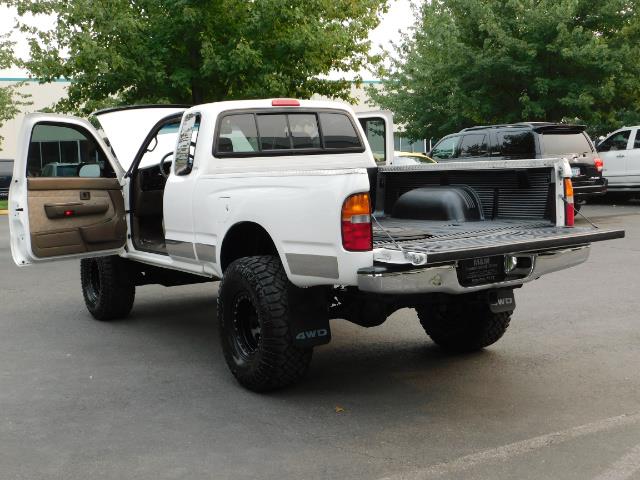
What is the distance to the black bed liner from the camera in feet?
15.0

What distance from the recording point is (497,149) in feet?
54.5

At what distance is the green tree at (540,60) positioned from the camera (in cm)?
2346

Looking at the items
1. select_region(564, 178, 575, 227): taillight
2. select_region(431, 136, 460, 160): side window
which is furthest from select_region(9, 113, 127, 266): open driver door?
select_region(431, 136, 460, 160): side window

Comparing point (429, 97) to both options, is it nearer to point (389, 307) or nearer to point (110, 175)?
point (110, 175)

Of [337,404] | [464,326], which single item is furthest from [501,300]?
[337,404]

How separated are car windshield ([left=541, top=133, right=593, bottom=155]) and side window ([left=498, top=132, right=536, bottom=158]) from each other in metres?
0.24

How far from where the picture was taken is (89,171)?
23.8 ft

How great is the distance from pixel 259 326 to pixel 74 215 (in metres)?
2.47

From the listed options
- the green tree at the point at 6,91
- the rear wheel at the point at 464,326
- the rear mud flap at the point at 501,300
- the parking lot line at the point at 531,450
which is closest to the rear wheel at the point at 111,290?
the rear wheel at the point at 464,326

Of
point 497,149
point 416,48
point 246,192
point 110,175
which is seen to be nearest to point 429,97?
point 416,48

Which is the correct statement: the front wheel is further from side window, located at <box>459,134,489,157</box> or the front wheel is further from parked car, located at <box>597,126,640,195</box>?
parked car, located at <box>597,126,640,195</box>

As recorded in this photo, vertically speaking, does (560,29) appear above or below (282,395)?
above

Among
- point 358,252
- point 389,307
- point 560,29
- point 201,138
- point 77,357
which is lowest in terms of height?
point 77,357

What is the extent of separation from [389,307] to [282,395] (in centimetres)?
88
